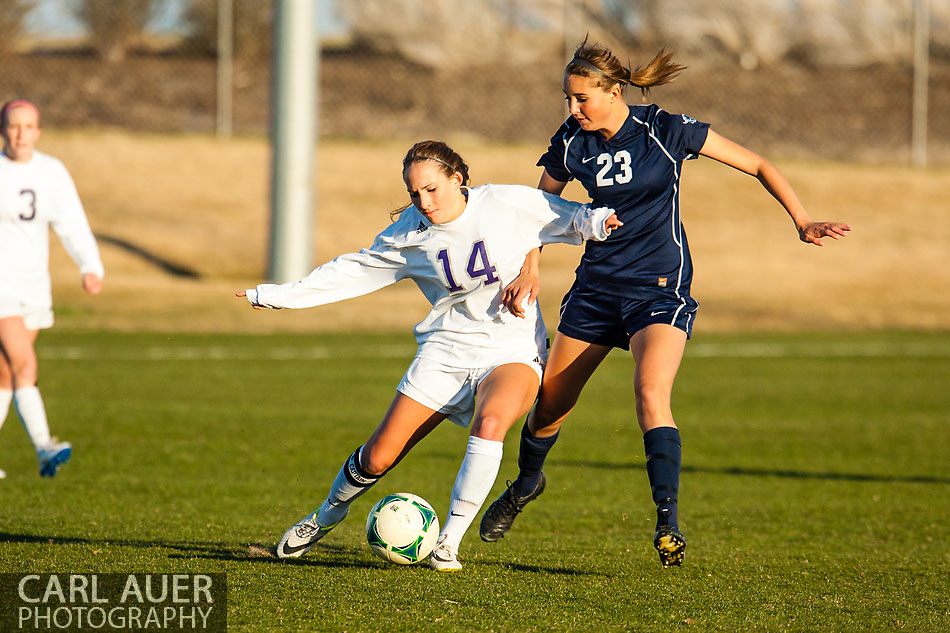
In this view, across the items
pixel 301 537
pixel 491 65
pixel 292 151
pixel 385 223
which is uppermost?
pixel 491 65

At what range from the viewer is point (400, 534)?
16.5ft

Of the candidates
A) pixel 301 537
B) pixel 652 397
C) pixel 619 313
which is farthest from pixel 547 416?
pixel 301 537

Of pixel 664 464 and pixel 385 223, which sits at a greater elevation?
pixel 385 223

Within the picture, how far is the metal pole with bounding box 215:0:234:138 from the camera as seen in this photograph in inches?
915

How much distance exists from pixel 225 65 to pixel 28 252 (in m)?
16.6

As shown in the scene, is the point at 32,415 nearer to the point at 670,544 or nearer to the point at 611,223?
the point at 611,223

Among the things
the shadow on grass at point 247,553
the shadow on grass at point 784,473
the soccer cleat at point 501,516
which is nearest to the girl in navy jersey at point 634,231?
the soccer cleat at point 501,516

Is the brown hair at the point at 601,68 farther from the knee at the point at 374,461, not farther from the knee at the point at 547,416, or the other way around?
the knee at the point at 374,461

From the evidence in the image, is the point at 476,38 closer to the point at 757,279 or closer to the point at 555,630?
the point at 757,279

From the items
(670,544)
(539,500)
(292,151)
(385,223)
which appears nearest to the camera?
(670,544)

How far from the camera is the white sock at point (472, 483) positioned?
195 inches

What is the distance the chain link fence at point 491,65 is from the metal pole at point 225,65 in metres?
0.10

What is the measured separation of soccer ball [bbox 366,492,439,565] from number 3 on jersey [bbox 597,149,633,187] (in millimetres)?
1608

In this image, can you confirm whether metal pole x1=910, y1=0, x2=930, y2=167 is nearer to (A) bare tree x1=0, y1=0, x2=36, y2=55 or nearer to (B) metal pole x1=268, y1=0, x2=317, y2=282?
(B) metal pole x1=268, y1=0, x2=317, y2=282
